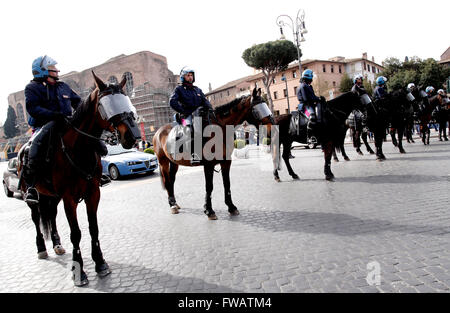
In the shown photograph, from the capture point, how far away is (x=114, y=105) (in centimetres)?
334

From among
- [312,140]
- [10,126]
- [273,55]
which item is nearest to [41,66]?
[312,140]

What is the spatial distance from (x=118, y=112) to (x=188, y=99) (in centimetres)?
264

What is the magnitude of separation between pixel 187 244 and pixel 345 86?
165 ft

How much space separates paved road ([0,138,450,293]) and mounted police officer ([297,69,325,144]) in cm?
181

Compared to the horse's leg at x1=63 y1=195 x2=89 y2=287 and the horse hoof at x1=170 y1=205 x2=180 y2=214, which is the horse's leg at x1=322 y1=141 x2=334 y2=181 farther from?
the horse's leg at x1=63 y1=195 x2=89 y2=287

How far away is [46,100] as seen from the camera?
12.7 feet

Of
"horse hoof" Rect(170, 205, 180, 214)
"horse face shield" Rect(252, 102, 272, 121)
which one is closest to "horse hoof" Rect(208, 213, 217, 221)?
"horse hoof" Rect(170, 205, 180, 214)

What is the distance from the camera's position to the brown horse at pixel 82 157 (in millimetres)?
3438

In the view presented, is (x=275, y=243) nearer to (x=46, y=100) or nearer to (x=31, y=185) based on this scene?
(x=31, y=185)

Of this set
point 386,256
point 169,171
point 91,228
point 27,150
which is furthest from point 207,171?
point 386,256

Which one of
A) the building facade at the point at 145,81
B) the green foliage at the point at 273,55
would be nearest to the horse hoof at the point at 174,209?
the green foliage at the point at 273,55

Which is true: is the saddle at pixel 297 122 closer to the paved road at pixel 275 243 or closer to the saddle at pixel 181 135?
the paved road at pixel 275 243

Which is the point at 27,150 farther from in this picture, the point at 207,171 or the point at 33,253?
the point at 207,171

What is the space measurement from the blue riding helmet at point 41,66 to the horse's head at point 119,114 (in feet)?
3.36
